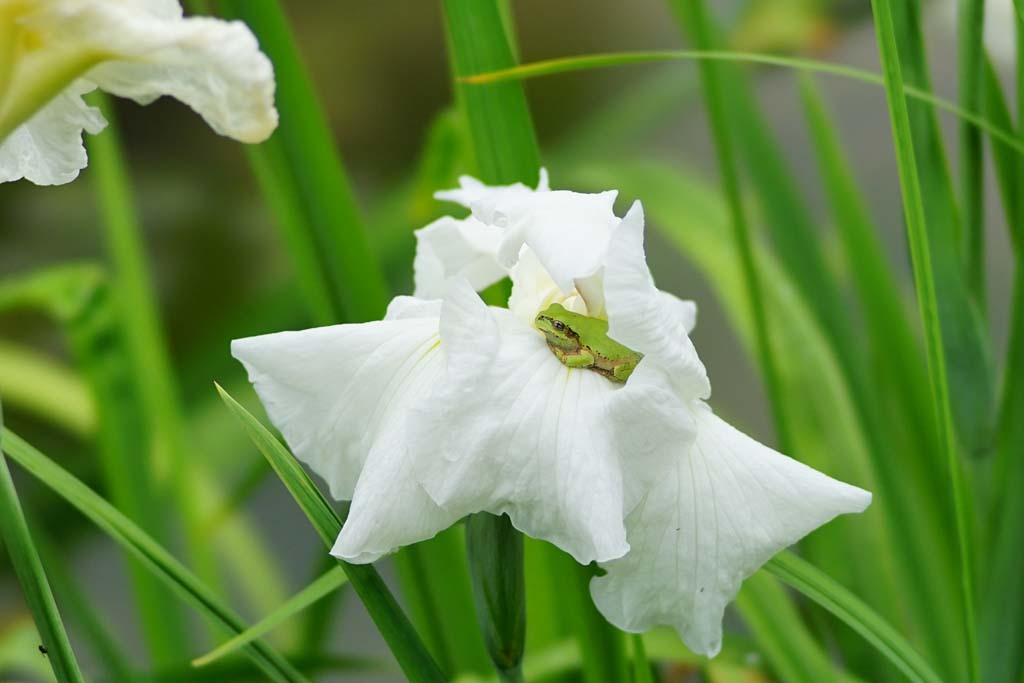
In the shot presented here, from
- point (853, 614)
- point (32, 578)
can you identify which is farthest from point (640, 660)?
point (32, 578)

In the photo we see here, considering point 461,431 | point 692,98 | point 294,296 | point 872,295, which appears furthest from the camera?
point 692,98

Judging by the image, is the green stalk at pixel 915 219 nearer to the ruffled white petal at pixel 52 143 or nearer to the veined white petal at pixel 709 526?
the veined white petal at pixel 709 526

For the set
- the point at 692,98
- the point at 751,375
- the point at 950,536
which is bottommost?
the point at 751,375

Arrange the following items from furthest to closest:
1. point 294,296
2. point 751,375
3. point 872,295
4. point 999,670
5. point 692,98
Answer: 1. point 692,98
2. point 751,375
3. point 294,296
4. point 872,295
5. point 999,670

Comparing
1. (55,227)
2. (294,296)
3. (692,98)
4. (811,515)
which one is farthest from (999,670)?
(55,227)

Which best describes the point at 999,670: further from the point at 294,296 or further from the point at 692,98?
the point at 692,98

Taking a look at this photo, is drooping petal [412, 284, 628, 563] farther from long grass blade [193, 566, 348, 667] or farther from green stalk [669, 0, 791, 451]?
green stalk [669, 0, 791, 451]

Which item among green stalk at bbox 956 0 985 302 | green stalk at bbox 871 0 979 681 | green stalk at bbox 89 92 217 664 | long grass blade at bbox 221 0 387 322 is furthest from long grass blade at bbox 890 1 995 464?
green stalk at bbox 89 92 217 664

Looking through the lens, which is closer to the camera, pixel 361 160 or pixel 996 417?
pixel 996 417
